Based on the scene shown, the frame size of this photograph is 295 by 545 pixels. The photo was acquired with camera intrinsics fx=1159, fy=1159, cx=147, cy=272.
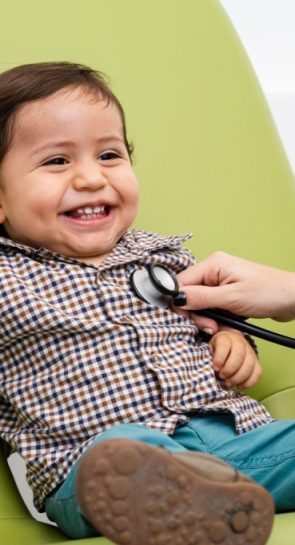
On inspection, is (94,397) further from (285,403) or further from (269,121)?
(269,121)

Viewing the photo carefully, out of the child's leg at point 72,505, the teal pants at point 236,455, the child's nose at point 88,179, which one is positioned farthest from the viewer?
the child's nose at point 88,179

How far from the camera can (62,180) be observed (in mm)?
1409

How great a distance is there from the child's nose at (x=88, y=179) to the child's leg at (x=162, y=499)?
0.49m

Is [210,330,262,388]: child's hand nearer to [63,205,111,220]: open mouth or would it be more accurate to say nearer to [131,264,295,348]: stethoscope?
[131,264,295,348]: stethoscope

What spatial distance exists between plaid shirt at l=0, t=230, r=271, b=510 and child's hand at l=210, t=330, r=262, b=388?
0.02 m

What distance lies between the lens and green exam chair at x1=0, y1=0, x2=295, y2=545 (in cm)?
173

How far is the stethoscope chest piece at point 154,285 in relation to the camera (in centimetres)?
143

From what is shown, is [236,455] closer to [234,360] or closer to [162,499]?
[234,360]

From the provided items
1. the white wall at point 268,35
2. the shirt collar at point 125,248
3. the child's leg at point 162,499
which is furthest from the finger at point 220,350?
the white wall at point 268,35

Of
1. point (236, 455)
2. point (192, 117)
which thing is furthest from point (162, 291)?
point (192, 117)

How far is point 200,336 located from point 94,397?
0.22 m

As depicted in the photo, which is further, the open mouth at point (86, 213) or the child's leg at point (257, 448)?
→ the open mouth at point (86, 213)

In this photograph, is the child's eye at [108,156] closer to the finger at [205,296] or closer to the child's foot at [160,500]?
the finger at [205,296]

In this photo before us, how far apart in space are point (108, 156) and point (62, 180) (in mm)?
96
